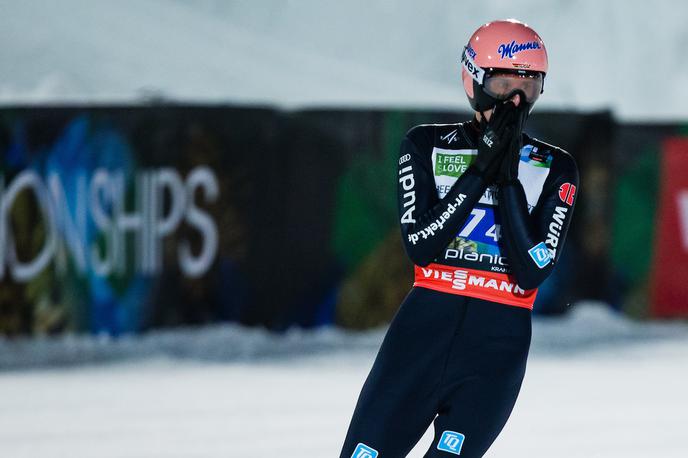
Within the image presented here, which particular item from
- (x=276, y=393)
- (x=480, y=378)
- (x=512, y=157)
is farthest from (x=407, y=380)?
(x=276, y=393)

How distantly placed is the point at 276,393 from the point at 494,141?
5.08m

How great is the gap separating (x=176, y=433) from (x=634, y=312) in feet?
20.1

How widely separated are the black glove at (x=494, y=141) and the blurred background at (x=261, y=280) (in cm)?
330

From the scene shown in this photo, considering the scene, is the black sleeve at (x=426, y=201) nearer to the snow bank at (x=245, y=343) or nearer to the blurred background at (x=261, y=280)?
the blurred background at (x=261, y=280)

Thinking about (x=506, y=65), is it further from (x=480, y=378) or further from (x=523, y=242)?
(x=480, y=378)

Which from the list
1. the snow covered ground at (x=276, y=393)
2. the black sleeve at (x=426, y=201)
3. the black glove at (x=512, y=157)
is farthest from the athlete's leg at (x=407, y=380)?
the snow covered ground at (x=276, y=393)

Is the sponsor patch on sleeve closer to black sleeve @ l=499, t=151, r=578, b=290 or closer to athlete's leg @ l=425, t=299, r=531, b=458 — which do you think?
black sleeve @ l=499, t=151, r=578, b=290

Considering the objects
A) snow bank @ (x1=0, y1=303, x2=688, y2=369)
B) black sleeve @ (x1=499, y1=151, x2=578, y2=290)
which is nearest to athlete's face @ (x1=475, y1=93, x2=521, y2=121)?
black sleeve @ (x1=499, y1=151, x2=578, y2=290)

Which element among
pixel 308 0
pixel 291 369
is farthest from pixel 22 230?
pixel 308 0

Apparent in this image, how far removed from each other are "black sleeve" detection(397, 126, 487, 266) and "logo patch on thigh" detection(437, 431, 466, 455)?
550 mm

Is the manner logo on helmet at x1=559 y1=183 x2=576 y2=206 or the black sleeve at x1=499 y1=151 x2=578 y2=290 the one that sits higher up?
the manner logo on helmet at x1=559 y1=183 x2=576 y2=206

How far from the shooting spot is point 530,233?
378cm

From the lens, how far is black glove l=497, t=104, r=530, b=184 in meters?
3.75

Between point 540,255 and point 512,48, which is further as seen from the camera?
point 512,48
